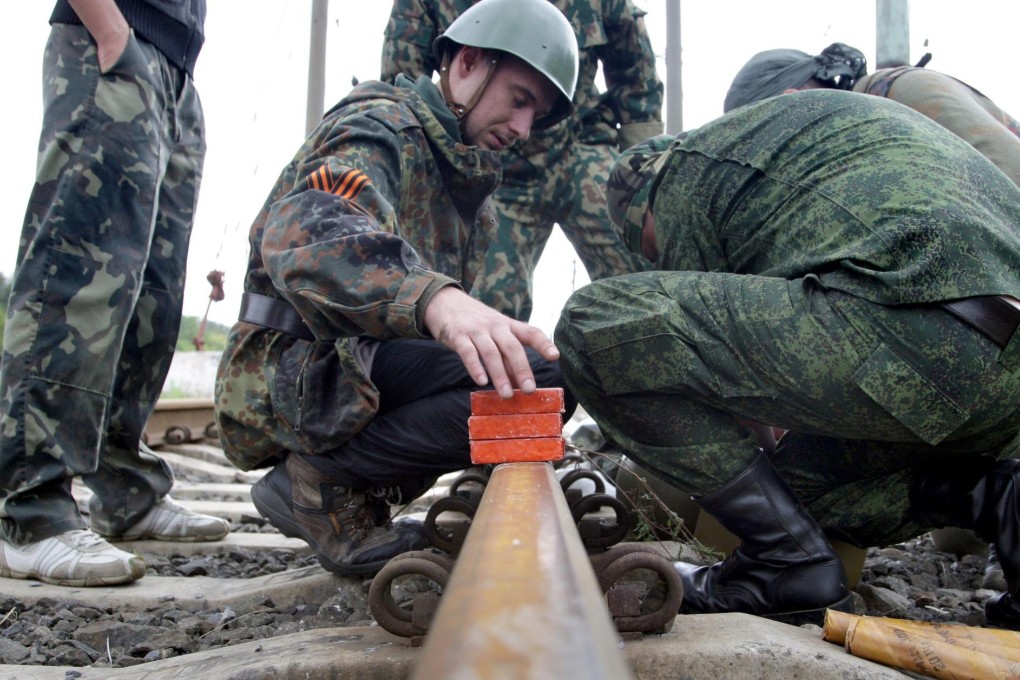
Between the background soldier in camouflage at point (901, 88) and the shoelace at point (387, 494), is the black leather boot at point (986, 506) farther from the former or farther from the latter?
the shoelace at point (387, 494)

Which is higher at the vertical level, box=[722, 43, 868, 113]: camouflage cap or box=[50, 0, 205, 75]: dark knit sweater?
box=[50, 0, 205, 75]: dark knit sweater

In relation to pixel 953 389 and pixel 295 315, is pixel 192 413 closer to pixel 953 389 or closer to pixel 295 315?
pixel 295 315

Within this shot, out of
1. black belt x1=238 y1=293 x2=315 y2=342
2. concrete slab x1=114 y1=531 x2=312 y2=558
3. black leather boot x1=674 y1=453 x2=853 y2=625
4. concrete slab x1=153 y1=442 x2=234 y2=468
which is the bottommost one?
concrete slab x1=153 y1=442 x2=234 y2=468

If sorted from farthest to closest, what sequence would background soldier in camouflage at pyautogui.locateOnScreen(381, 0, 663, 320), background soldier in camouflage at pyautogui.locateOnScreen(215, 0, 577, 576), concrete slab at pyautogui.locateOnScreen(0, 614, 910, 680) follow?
background soldier in camouflage at pyautogui.locateOnScreen(381, 0, 663, 320)
background soldier in camouflage at pyautogui.locateOnScreen(215, 0, 577, 576)
concrete slab at pyautogui.locateOnScreen(0, 614, 910, 680)

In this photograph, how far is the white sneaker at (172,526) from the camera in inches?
116

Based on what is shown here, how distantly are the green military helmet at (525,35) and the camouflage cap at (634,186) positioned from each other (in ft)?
1.20

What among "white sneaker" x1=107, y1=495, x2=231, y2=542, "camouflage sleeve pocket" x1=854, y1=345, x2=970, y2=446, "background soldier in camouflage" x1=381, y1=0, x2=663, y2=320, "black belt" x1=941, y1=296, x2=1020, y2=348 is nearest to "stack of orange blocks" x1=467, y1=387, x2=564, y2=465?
"camouflage sleeve pocket" x1=854, y1=345, x2=970, y2=446

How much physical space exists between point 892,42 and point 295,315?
301 centimetres

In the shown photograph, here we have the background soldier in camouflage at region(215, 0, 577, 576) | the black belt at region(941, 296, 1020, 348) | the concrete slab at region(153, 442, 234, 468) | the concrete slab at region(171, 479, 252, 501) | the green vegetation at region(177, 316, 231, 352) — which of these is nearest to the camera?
the black belt at region(941, 296, 1020, 348)

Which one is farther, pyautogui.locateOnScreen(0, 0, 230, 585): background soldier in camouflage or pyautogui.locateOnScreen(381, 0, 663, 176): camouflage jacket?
pyautogui.locateOnScreen(381, 0, 663, 176): camouflage jacket

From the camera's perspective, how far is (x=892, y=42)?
12.8 ft

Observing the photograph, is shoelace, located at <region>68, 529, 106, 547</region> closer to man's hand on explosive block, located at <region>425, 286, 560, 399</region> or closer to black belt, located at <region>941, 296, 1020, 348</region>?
man's hand on explosive block, located at <region>425, 286, 560, 399</region>

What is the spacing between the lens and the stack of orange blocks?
5.12 ft

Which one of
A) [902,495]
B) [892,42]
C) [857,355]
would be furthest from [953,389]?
[892,42]
